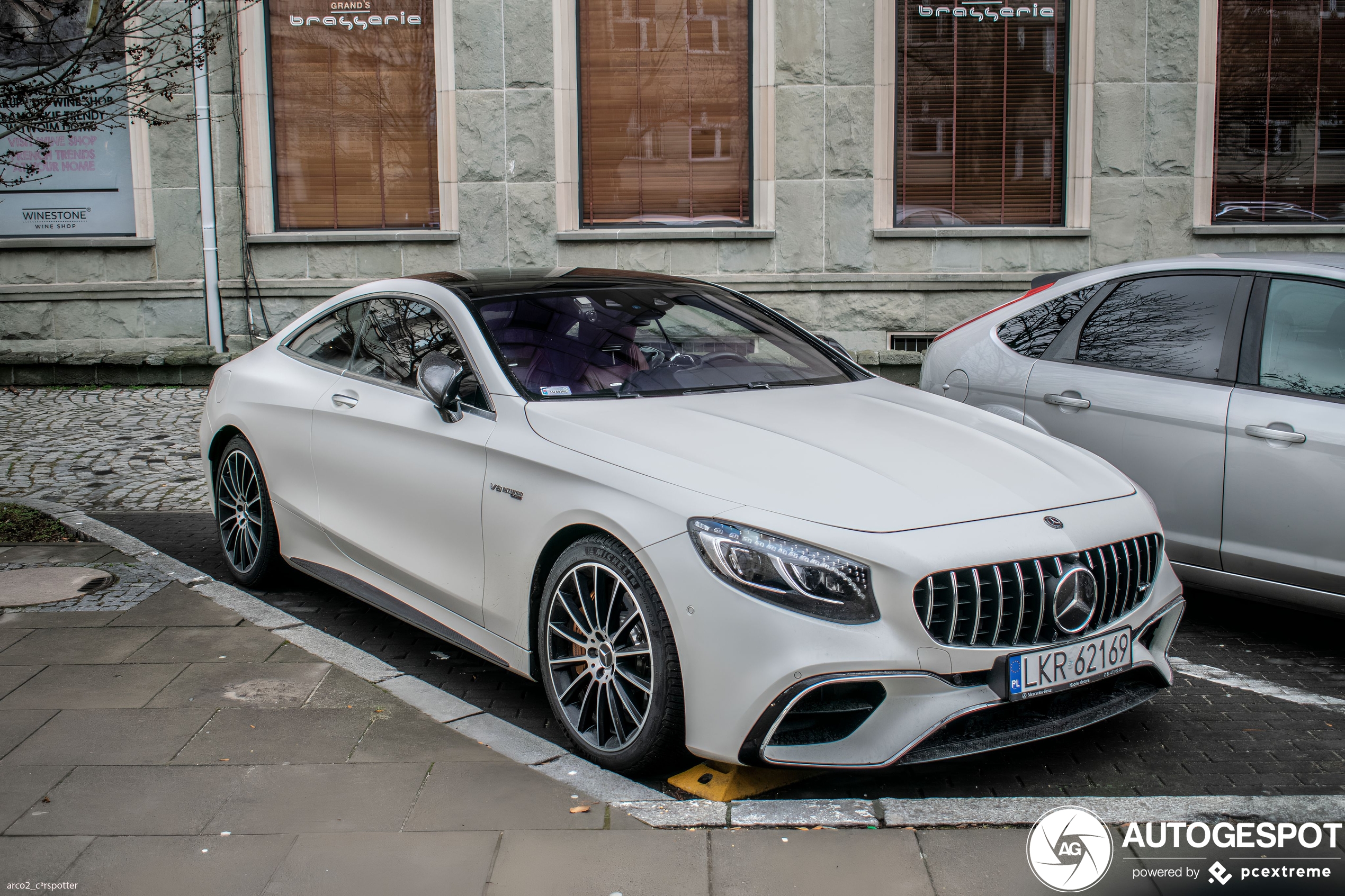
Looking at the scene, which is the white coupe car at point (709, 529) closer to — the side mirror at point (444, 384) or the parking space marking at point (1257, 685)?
the side mirror at point (444, 384)

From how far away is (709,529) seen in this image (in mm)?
3373

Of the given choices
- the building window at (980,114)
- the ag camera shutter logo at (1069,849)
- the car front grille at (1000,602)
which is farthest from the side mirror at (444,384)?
the building window at (980,114)

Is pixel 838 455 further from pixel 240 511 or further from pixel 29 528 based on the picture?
pixel 29 528

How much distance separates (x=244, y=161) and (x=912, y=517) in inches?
431

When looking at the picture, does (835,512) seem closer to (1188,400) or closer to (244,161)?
(1188,400)

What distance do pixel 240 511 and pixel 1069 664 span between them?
3869mm

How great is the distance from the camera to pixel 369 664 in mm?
4785

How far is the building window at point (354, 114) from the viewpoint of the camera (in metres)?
12.6

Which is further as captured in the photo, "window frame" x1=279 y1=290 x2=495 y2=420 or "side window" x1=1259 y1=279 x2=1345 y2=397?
"side window" x1=1259 y1=279 x2=1345 y2=397

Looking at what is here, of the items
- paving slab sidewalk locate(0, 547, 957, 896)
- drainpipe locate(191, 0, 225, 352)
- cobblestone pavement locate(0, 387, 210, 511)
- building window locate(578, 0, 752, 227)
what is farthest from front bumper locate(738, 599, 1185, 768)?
drainpipe locate(191, 0, 225, 352)

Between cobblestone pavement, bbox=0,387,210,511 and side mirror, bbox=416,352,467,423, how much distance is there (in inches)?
147

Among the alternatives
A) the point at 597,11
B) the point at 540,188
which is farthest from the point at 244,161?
the point at 597,11

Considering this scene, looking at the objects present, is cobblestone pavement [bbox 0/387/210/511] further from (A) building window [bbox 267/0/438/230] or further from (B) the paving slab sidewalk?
(B) the paving slab sidewalk

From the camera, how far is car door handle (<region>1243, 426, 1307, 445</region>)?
4.59 m
